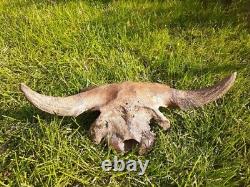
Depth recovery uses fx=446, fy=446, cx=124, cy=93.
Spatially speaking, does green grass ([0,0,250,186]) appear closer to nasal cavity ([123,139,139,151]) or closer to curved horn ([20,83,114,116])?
nasal cavity ([123,139,139,151])

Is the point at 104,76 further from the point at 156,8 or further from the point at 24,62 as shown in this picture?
the point at 156,8

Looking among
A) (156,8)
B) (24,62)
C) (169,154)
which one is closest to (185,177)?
(169,154)

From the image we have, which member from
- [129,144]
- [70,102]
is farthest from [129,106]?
[70,102]

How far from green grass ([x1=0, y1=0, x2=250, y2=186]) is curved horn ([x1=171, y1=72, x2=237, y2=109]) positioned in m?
0.29

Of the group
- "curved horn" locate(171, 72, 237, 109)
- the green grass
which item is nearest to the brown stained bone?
"curved horn" locate(171, 72, 237, 109)

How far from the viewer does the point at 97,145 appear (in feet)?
10.5

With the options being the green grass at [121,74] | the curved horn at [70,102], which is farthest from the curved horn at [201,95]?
the curved horn at [70,102]

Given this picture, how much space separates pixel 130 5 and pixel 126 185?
252 centimetres

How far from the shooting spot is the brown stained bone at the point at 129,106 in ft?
9.98

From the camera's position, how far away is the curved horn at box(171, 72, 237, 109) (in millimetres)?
3029

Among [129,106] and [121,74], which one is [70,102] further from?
[121,74]

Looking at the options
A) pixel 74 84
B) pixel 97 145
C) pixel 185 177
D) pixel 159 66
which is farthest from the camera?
pixel 159 66

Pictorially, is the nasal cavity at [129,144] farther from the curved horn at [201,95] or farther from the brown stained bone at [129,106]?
the curved horn at [201,95]

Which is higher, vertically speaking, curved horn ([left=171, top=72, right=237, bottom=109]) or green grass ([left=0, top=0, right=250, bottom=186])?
curved horn ([left=171, top=72, right=237, bottom=109])
